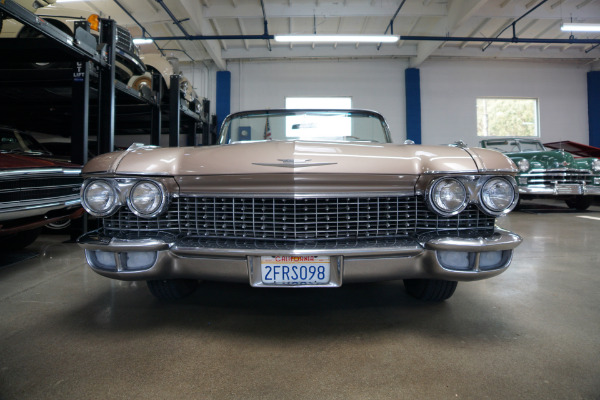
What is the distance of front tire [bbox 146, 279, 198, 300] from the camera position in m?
1.79

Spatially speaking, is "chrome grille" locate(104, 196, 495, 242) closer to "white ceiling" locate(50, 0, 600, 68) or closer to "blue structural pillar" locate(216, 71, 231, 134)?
"white ceiling" locate(50, 0, 600, 68)

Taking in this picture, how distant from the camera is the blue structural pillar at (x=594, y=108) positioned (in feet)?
37.2

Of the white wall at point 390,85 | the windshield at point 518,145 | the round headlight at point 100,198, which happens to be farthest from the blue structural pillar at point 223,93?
the round headlight at point 100,198

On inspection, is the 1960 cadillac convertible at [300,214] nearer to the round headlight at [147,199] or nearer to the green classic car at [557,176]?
the round headlight at [147,199]

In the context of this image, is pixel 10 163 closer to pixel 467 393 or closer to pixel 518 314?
pixel 467 393

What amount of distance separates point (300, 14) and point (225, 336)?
8866 millimetres

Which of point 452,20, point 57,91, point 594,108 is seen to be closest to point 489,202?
point 57,91

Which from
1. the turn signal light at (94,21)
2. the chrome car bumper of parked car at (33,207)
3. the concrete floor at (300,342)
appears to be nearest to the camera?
the concrete floor at (300,342)

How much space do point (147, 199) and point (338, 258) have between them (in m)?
0.90

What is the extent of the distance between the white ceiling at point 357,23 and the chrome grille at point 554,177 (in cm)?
436

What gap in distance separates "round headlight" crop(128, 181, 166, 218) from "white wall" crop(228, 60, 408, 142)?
10.0m

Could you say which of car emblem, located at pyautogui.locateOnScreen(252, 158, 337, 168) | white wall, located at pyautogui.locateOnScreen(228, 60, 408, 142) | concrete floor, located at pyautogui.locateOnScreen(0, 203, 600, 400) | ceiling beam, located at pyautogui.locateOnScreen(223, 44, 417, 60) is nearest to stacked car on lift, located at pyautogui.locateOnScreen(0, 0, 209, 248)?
concrete floor, located at pyautogui.locateOnScreen(0, 203, 600, 400)

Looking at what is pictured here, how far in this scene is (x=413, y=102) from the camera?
10914 mm

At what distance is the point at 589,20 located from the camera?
8.96 metres
